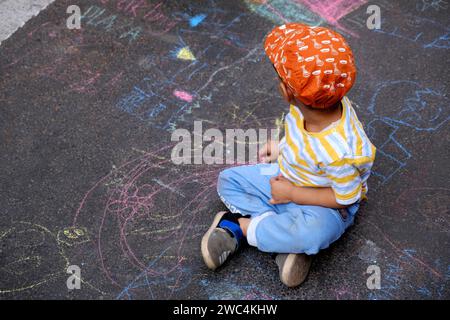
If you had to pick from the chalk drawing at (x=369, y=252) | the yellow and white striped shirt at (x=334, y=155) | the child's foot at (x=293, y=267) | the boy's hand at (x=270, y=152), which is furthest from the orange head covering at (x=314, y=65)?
the chalk drawing at (x=369, y=252)

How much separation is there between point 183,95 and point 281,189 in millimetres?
932

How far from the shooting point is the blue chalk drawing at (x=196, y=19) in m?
3.07

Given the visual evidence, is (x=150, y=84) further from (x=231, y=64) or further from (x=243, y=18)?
(x=243, y=18)

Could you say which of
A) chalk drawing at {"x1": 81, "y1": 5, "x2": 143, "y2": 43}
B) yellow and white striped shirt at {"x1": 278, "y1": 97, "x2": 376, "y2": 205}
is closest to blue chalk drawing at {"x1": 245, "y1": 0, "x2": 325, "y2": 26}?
chalk drawing at {"x1": 81, "y1": 5, "x2": 143, "y2": 43}

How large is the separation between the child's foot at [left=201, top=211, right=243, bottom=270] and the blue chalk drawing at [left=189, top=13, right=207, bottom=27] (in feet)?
4.53

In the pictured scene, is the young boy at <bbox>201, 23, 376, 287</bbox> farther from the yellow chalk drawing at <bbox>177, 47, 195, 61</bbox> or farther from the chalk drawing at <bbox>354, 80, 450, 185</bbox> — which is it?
the yellow chalk drawing at <bbox>177, 47, 195, 61</bbox>

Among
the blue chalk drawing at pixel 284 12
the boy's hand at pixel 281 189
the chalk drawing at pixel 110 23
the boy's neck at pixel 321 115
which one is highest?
the boy's neck at pixel 321 115

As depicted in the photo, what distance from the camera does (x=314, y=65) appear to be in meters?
1.60

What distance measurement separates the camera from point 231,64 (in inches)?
113

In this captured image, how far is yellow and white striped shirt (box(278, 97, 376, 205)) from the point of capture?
5.72 feet

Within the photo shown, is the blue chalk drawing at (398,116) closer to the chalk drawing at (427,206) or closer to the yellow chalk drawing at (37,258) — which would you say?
the chalk drawing at (427,206)

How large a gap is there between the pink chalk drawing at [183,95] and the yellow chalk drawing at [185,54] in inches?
10.1

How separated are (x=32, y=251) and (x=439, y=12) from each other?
8.02 feet

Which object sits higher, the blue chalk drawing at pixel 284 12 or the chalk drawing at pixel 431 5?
the blue chalk drawing at pixel 284 12
